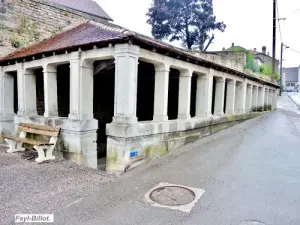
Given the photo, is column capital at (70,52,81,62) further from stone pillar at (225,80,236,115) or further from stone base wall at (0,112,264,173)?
stone pillar at (225,80,236,115)

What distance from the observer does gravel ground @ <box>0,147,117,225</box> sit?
12.8 feet

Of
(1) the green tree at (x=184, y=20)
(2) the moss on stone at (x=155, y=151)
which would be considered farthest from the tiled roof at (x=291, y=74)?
(2) the moss on stone at (x=155, y=151)

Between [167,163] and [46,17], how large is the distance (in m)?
8.04

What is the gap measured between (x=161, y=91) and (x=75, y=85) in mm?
2267

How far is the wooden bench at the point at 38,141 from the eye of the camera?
6191 mm

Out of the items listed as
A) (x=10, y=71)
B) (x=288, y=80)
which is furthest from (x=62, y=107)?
(x=288, y=80)

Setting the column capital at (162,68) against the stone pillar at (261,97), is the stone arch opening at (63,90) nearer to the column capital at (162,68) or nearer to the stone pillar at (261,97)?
the column capital at (162,68)

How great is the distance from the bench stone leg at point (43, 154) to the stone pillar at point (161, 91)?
2852mm

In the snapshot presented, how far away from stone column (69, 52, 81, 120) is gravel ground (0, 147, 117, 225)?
1.28 meters

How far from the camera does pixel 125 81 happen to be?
18.4 feet

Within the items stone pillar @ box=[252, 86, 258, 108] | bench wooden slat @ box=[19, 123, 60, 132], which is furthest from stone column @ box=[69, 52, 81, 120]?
stone pillar @ box=[252, 86, 258, 108]

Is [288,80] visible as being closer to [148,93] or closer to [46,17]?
[148,93]

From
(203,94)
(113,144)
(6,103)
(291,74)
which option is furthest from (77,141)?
(291,74)

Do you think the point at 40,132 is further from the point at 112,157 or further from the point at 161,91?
the point at 161,91
